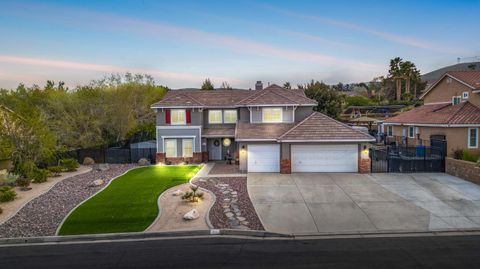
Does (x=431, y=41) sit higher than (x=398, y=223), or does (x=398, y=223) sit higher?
(x=431, y=41)

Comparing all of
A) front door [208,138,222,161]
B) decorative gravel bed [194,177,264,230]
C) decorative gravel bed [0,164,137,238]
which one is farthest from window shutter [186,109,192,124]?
decorative gravel bed [194,177,264,230]

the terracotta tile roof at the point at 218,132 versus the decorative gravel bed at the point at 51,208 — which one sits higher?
the terracotta tile roof at the point at 218,132

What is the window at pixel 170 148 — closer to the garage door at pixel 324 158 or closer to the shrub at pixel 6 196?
the garage door at pixel 324 158

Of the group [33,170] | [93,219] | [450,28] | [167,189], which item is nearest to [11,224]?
[93,219]

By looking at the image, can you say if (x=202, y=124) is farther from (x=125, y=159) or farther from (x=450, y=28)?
(x=450, y=28)

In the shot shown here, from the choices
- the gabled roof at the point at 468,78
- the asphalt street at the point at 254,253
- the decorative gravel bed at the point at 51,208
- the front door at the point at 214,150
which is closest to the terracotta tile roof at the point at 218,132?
the front door at the point at 214,150

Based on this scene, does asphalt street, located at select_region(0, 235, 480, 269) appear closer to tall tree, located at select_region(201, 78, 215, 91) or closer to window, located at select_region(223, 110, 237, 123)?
window, located at select_region(223, 110, 237, 123)
